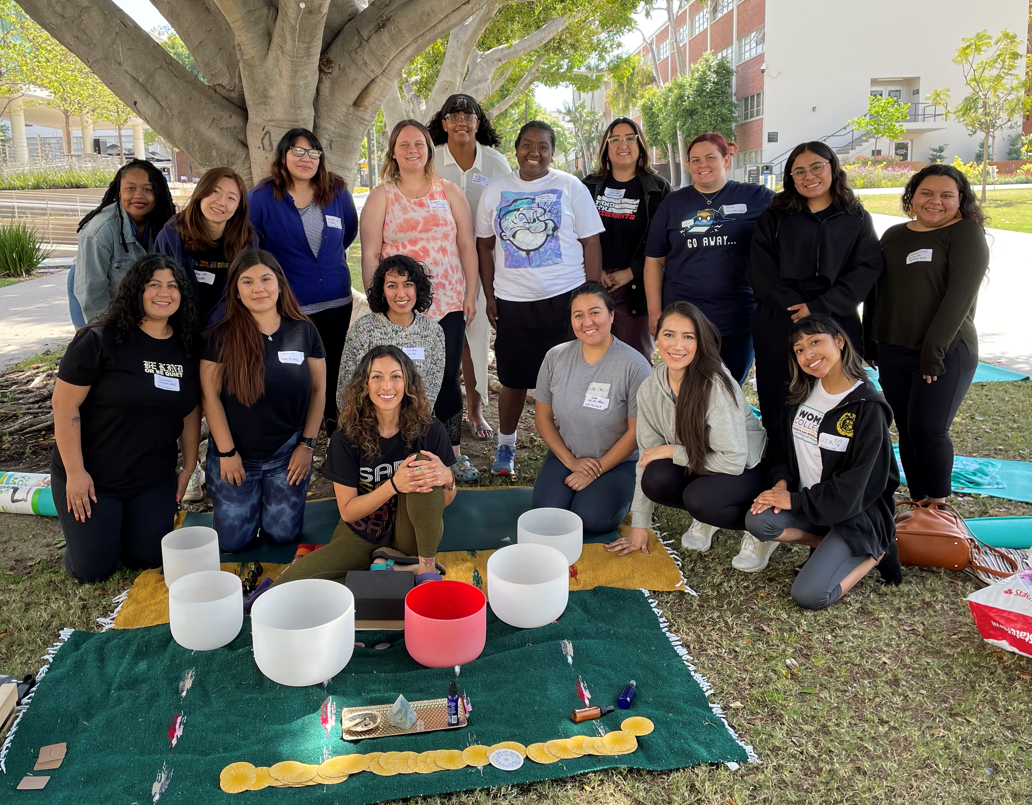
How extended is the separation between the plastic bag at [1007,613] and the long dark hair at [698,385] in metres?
1.13

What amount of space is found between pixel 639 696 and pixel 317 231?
2750 millimetres

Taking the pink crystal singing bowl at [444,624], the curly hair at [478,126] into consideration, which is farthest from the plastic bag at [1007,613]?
the curly hair at [478,126]

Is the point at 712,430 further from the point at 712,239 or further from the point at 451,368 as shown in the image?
the point at 451,368

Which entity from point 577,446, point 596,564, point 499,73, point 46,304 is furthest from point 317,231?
point 499,73

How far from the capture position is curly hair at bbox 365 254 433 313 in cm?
356

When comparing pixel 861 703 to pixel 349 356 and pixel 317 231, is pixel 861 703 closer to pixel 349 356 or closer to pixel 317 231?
pixel 349 356

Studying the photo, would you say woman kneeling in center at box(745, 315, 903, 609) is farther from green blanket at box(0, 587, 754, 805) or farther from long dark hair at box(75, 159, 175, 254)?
long dark hair at box(75, 159, 175, 254)

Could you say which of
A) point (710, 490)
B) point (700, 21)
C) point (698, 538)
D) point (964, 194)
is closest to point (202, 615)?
point (710, 490)

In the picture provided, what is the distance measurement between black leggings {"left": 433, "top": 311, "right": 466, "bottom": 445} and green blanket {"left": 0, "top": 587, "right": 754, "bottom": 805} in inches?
63.1

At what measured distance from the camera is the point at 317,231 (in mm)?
3906

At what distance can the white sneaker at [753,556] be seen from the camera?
3.29m

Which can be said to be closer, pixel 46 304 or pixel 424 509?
pixel 424 509

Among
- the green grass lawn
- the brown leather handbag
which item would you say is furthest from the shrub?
the green grass lawn

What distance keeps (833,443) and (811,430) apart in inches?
4.3
